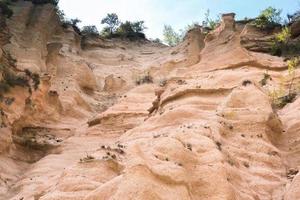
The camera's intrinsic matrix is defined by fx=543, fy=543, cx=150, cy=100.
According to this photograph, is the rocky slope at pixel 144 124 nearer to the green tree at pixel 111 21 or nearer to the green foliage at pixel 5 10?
the green foliage at pixel 5 10

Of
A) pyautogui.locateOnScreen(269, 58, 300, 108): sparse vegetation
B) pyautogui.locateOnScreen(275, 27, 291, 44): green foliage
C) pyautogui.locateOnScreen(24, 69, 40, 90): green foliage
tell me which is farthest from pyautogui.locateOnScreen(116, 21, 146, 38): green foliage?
pyautogui.locateOnScreen(269, 58, 300, 108): sparse vegetation

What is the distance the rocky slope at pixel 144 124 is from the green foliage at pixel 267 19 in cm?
107

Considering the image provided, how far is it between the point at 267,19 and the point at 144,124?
1793 centimetres

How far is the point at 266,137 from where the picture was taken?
1418 cm

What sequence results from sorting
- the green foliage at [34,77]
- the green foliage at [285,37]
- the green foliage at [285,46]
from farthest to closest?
the green foliage at [285,46] → the green foliage at [285,37] → the green foliage at [34,77]

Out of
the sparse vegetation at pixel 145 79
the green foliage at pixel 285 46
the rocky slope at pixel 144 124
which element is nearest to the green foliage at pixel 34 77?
the rocky slope at pixel 144 124

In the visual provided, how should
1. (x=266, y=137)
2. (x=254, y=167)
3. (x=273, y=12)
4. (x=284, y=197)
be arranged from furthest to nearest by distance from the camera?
1. (x=273, y=12)
2. (x=266, y=137)
3. (x=254, y=167)
4. (x=284, y=197)

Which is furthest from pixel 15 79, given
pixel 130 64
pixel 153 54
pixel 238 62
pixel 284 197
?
pixel 153 54

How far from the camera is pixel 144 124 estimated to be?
1645cm

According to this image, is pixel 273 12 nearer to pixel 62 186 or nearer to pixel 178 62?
pixel 178 62

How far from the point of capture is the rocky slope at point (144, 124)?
10.9 metres

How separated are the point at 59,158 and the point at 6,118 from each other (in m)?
2.55

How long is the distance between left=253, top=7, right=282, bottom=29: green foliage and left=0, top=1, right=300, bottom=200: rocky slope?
3.52 ft

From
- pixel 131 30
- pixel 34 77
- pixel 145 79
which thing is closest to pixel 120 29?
pixel 131 30
